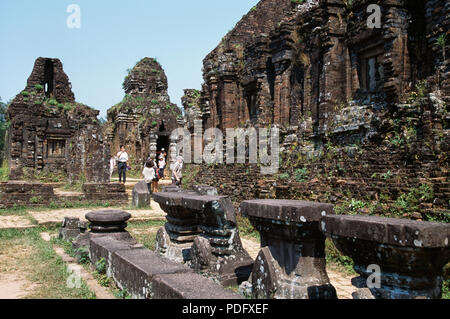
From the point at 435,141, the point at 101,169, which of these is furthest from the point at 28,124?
the point at 435,141

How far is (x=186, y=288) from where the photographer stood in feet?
10.7

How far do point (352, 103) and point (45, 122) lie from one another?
1767 centimetres

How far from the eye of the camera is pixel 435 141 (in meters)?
7.37

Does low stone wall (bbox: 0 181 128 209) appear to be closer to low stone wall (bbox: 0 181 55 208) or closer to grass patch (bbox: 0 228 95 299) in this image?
low stone wall (bbox: 0 181 55 208)


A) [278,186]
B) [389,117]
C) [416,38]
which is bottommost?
[278,186]

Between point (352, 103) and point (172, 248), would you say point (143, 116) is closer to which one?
point (352, 103)

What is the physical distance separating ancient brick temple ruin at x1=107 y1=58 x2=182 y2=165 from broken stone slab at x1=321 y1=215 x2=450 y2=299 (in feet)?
77.4

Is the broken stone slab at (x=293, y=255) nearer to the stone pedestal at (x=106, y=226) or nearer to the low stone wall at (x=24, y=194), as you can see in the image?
the stone pedestal at (x=106, y=226)

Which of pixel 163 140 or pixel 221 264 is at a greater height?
pixel 163 140

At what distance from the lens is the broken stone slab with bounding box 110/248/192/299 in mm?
3748

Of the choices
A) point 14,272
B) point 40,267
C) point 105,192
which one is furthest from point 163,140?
point 14,272

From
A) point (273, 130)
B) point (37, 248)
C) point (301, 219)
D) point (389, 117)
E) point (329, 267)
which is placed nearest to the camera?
point (301, 219)

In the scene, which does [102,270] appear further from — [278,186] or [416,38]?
[416,38]

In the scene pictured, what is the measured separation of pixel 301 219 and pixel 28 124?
21073mm
